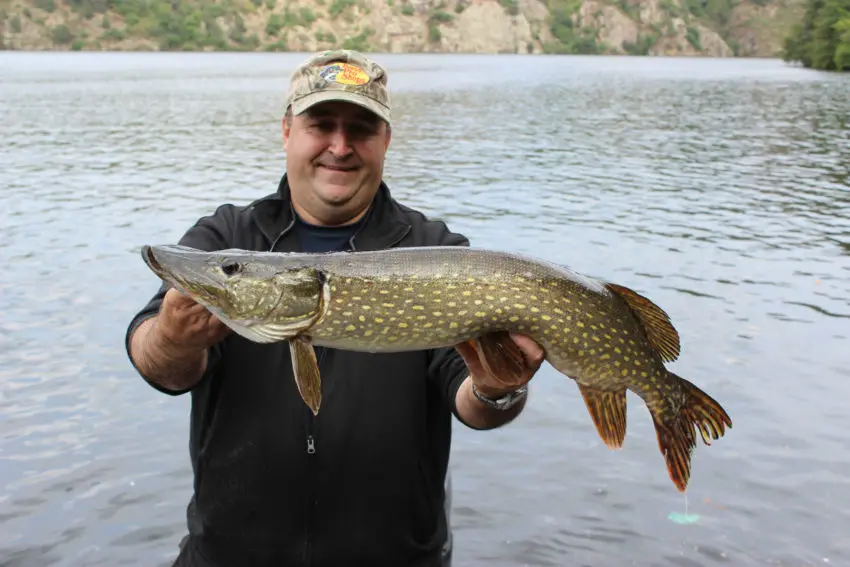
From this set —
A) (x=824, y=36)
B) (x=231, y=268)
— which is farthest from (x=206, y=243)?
(x=824, y=36)

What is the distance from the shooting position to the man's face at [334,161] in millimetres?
3127

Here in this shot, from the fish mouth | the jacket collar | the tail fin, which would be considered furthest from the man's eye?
the tail fin

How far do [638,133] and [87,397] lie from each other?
876 inches

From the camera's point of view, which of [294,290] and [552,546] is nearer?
[294,290]

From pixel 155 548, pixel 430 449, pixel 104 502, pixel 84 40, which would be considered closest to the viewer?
pixel 430 449

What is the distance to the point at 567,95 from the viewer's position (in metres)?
43.6

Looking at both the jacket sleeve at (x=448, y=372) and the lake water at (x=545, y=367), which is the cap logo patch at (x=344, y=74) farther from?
the lake water at (x=545, y=367)

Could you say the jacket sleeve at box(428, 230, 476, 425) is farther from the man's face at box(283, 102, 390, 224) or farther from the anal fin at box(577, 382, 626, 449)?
the man's face at box(283, 102, 390, 224)

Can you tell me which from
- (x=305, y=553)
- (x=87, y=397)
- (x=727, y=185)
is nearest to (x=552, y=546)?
(x=305, y=553)

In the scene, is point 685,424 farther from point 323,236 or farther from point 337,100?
Result: point 337,100

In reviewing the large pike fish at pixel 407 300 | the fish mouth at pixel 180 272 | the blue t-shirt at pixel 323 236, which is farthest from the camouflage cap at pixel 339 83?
the fish mouth at pixel 180 272

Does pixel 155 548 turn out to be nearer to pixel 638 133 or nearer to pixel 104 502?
pixel 104 502

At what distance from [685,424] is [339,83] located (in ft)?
5.80

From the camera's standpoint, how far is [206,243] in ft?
10.1
